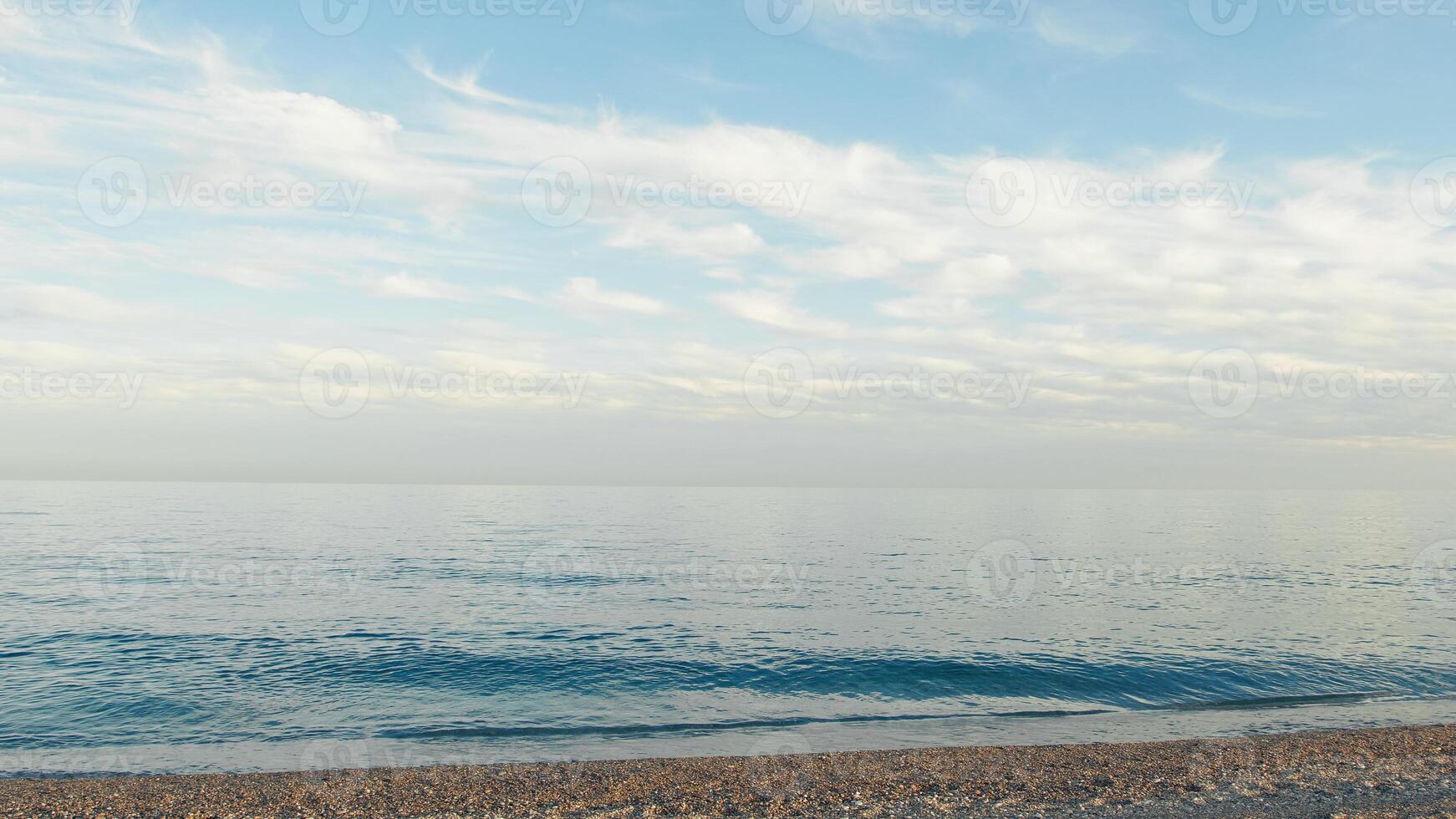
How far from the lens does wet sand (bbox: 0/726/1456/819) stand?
18016 millimetres

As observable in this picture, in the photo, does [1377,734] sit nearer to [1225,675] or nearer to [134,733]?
[1225,675]

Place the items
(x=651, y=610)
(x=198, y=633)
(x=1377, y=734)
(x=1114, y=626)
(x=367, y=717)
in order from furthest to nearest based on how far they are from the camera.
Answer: (x=651, y=610), (x=1114, y=626), (x=198, y=633), (x=367, y=717), (x=1377, y=734)

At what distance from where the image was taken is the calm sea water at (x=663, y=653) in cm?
2725

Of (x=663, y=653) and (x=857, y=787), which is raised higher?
(x=857, y=787)

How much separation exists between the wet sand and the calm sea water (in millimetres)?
3181

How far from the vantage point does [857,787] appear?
19672 millimetres

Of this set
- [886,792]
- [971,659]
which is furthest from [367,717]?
[971,659]

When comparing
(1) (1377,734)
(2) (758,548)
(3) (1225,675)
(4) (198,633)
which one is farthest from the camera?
(2) (758,548)

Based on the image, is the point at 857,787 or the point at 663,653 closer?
the point at 857,787

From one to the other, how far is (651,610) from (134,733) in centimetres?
2877

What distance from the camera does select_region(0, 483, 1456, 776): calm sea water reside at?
1073 inches

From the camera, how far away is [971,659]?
127 feet

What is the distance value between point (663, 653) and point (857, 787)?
20.8 meters

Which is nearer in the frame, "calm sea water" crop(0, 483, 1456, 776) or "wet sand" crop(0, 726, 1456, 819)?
"wet sand" crop(0, 726, 1456, 819)
